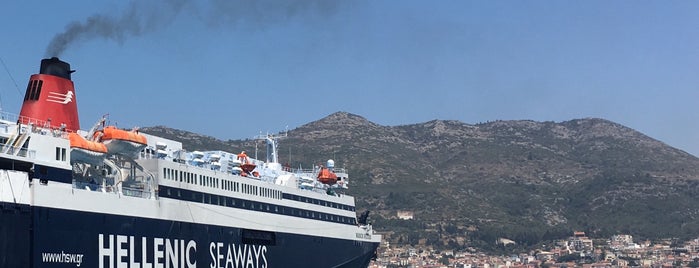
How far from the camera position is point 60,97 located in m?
45.3

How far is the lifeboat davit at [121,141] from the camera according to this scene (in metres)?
45.2

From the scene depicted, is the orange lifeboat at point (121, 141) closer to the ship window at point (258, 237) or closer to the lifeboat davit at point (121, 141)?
the lifeboat davit at point (121, 141)

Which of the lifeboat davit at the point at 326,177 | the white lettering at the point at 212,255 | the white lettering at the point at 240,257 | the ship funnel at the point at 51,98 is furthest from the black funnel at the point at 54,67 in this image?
the lifeboat davit at the point at 326,177

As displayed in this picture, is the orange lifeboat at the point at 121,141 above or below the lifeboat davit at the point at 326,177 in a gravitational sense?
below

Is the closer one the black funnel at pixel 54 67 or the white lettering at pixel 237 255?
the black funnel at pixel 54 67

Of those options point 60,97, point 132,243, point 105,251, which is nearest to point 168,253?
point 132,243

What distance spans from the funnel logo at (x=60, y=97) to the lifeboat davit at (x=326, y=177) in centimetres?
2418

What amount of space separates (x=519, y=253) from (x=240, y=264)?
149209mm

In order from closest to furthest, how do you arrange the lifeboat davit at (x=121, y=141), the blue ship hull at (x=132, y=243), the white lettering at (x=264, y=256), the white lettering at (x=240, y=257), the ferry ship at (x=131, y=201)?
the blue ship hull at (x=132, y=243)
the ferry ship at (x=131, y=201)
the lifeboat davit at (x=121, y=141)
the white lettering at (x=240, y=257)
the white lettering at (x=264, y=256)

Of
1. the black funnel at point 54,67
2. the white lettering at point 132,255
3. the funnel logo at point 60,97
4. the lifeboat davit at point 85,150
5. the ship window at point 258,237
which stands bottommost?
the white lettering at point 132,255

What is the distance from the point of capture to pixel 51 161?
1594 inches

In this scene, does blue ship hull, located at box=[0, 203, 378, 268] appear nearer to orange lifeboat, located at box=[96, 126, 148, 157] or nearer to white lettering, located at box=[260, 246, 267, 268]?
white lettering, located at box=[260, 246, 267, 268]

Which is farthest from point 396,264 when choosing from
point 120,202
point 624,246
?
point 120,202

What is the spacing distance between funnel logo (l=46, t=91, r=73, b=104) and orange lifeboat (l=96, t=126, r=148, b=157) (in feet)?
6.69
